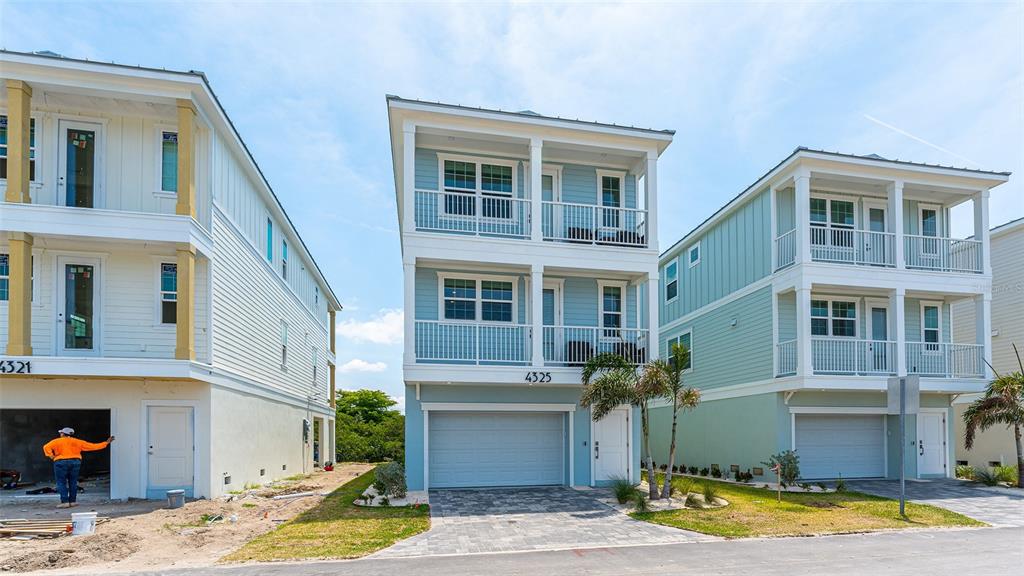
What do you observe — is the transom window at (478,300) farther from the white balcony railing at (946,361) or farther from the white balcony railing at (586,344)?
the white balcony railing at (946,361)

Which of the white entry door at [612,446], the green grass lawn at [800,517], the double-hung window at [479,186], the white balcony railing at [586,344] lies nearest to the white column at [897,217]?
the green grass lawn at [800,517]

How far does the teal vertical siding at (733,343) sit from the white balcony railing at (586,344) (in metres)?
4.86

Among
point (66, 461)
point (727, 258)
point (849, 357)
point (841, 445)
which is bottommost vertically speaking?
point (841, 445)

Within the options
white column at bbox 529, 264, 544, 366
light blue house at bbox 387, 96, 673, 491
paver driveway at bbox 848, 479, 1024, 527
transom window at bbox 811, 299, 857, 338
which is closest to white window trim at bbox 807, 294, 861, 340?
Result: transom window at bbox 811, 299, 857, 338

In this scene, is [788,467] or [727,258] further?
[727,258]

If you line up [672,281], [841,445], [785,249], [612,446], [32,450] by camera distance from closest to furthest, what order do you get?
[612,446]
[32,450]
[785,249]
[841,445]
[672,281]

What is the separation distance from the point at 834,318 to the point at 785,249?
9.46ft

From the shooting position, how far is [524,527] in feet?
38.5

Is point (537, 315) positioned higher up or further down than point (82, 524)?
higher up

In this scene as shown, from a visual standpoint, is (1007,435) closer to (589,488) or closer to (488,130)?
(589,488)

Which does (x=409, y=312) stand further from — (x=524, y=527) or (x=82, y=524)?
(x=82, y=524)

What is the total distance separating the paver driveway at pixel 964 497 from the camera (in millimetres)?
13469

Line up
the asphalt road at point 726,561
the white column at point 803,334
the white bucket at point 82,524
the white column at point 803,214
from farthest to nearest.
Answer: the white column at point 803,214 → the white column at point 803,334 → the white bucket at point 82,524 → the asphalt road at point 726,561

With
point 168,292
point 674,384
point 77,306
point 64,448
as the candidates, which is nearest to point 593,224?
point 674,384
